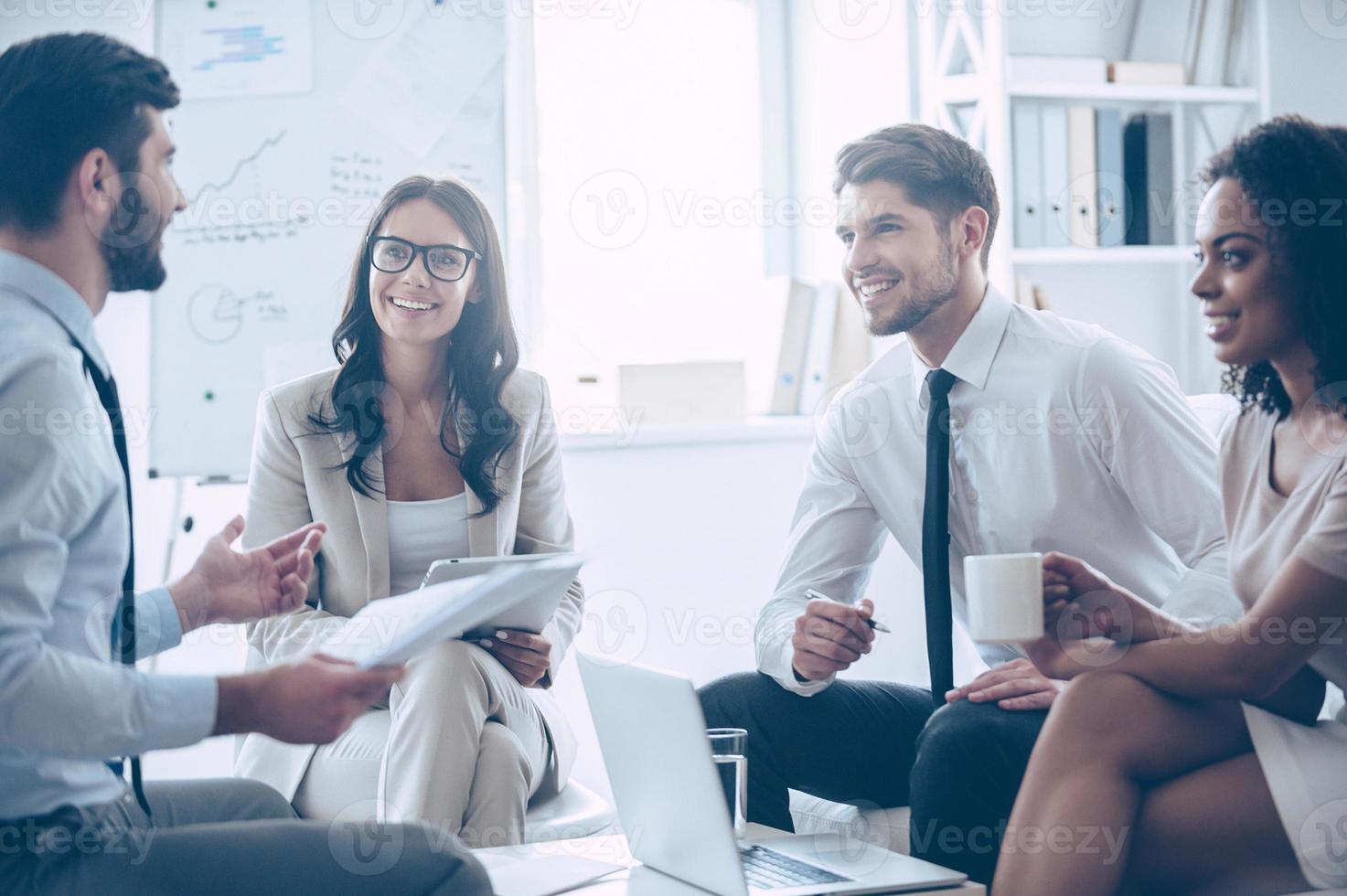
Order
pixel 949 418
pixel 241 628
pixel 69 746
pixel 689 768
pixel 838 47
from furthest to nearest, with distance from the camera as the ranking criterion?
pixel 838 47
pixel 241 628
pixel 949 418
pixel 689 768
pixel 69 746

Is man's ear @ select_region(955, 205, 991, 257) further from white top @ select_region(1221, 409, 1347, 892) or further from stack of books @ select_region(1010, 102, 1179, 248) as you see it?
stack of books @ select_region(1010, 102, 1179, 248)

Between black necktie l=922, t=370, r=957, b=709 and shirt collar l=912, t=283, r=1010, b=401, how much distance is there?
0.36 ft

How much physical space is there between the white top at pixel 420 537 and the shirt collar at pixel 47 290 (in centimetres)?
89

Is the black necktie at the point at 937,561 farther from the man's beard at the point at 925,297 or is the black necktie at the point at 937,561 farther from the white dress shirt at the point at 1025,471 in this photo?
the man's beard at the point at 925,297

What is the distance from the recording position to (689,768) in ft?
4.05

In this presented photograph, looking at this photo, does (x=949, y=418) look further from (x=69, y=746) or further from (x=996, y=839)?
(x=69, y=746)

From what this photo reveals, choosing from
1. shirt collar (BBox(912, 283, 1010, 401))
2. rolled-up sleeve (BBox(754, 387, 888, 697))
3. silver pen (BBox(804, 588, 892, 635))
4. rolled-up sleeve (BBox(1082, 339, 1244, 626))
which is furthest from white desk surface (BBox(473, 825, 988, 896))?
shirt collar (BBox(912, 283, 1010, 401))

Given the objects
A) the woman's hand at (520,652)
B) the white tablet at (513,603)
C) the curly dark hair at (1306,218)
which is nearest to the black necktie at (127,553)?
the white tablet at (513,603)

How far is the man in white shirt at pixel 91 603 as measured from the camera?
1.00m

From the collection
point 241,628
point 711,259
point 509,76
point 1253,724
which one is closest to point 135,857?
point 1253,724

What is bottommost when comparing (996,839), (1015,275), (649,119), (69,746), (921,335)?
(996,839)

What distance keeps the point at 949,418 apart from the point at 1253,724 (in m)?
0.70

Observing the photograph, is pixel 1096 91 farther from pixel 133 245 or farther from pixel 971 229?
pixel 133 245

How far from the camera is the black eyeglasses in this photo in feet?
6.97
